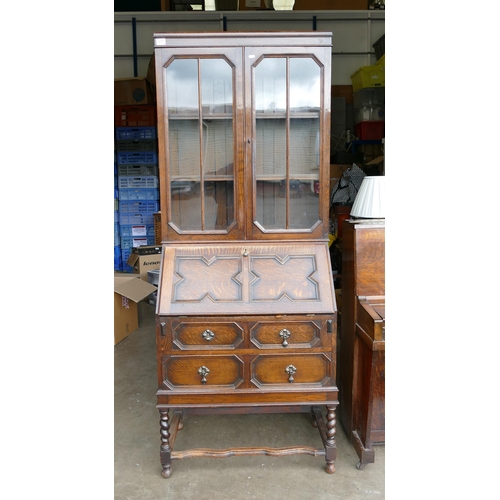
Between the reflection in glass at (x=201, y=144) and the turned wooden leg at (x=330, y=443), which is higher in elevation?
the reflection in glass at (x=201, y=144)

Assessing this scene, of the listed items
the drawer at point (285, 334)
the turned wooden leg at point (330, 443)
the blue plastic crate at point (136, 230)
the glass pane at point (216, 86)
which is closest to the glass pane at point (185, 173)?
the glass pane at point (216, 86)

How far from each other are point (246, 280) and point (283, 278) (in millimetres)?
167

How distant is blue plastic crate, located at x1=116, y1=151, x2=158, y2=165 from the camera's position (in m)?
5.78

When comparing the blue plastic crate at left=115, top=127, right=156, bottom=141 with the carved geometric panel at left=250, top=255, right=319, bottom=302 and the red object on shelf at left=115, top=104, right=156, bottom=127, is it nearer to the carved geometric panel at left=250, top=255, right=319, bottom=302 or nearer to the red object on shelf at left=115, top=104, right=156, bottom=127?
the red object on shelf at left=115, top=104, right=156, bottom=127

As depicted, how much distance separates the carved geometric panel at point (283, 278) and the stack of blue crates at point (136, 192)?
4141mm

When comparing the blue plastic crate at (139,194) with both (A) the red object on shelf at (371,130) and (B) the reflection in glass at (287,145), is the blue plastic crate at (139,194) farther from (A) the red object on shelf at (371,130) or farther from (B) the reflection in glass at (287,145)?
(B) the reflection in glass at (287,145)

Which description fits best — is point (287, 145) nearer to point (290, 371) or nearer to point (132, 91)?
point (290, 371)

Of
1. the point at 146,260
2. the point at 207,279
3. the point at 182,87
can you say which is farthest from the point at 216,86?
the point at 146,260

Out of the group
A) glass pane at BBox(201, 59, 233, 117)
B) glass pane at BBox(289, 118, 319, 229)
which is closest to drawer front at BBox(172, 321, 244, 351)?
glass pane at BBox(289, 118, 319, 229)

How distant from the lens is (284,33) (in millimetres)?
1879

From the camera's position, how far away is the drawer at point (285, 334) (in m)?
1.86

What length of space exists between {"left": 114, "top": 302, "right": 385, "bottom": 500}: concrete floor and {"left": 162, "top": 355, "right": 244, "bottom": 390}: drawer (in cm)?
47

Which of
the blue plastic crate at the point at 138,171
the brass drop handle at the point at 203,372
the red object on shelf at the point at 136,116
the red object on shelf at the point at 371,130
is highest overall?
the red object on shelf at the point at 136,116
